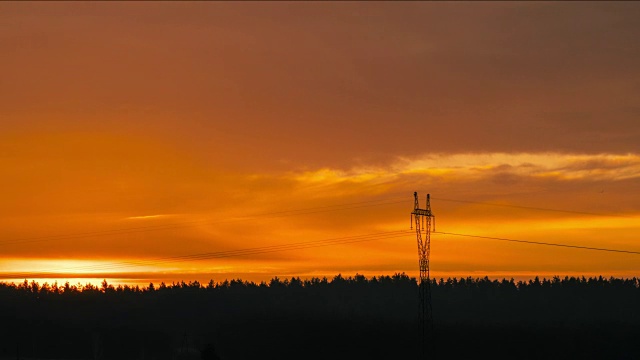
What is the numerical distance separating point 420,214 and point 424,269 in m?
7.46

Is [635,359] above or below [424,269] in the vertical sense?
below

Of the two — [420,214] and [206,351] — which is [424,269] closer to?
[420,214]

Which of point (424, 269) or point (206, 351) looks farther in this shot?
point (424, 269)

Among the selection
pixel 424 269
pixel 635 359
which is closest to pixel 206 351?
pixel 424 269

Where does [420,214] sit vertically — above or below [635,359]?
above

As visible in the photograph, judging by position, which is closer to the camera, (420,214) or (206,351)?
(206,351)

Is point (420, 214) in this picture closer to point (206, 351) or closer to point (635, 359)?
point (206, 351)

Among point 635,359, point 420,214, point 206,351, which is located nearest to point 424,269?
point 420,214

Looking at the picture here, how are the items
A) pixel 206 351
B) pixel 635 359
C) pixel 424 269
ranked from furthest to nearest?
pixel 635 359
pixel 424 269
pixel 206 351

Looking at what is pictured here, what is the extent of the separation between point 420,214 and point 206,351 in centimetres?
3403

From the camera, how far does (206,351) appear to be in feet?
383

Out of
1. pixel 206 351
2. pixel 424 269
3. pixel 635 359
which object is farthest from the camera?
pixel 635 359

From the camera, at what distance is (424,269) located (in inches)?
4948

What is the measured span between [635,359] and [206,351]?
11788 cm
